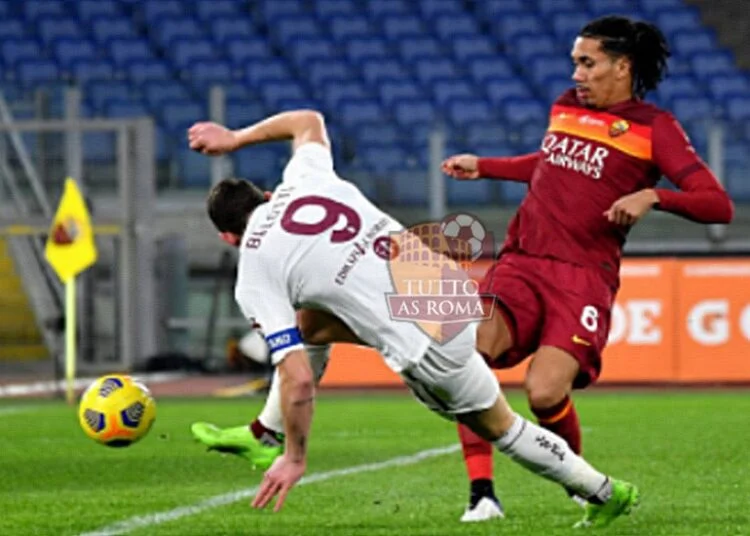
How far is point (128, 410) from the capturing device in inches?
273

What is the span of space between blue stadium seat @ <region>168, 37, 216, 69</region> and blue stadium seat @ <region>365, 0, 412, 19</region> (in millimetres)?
2155

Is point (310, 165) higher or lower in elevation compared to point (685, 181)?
higher

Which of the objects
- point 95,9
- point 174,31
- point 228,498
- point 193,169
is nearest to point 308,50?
point 174,31

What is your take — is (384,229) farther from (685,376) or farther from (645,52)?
(685,376)

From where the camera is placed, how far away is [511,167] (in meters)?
6.87

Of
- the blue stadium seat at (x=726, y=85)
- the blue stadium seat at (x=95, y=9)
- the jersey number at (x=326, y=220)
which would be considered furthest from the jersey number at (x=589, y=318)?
the blue stadium seat at (x=95, y=9)

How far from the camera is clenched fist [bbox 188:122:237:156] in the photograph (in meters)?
5.52

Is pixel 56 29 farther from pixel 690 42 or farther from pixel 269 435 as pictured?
pixel 269 435

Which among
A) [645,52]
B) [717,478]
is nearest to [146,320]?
[717,478]

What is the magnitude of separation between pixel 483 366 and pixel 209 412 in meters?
8.65

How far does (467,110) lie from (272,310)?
1696cm

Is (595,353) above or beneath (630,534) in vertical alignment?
above

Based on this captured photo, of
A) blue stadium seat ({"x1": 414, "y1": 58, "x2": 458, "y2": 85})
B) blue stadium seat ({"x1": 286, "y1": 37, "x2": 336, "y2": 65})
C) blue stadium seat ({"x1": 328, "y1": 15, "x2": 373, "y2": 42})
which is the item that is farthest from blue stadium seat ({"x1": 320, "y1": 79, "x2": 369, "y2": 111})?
blue stadium seat ({"x1": 328, "y1": 15, "x2": 373, "y2": 42})

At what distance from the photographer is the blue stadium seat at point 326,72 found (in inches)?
888
